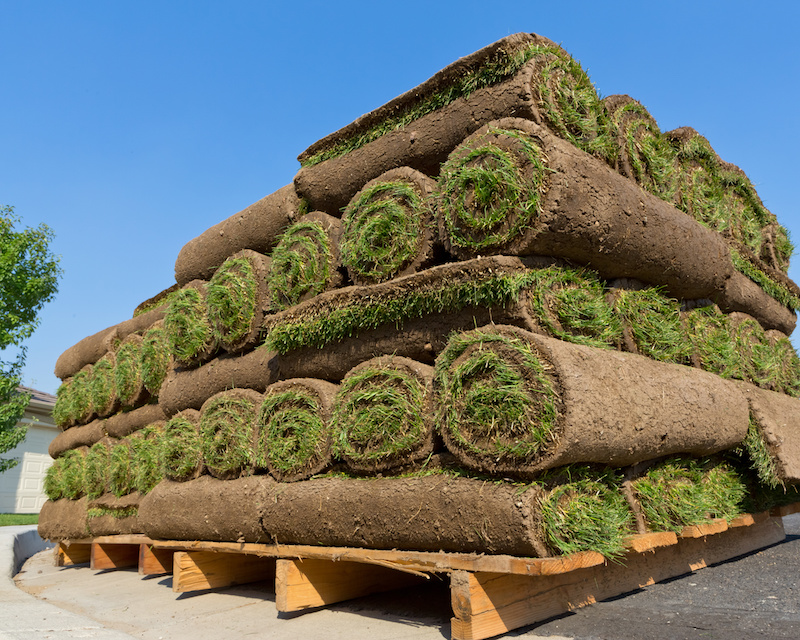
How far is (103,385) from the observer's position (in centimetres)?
791

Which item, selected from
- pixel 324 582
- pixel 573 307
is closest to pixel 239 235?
pixel 324 582

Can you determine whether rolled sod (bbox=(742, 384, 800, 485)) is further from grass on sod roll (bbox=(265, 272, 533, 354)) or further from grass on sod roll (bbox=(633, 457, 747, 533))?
grass on sod roll (bbox=(265, 272, 533, 354))

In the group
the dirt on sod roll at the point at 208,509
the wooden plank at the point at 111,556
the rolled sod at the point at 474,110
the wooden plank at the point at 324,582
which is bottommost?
the wooden plank at the point at 111,556

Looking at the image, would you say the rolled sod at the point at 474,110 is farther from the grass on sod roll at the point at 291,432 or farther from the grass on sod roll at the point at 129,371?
the grass on sod roll at the point at 129,371

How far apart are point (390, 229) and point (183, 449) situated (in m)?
2.83

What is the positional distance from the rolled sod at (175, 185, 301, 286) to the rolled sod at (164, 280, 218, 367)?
31 centimetres

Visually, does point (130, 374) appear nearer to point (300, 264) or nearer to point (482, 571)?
point (300, 264)

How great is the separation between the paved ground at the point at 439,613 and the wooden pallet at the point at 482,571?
0.31 feet

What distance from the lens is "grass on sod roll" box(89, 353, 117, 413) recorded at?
7.82m

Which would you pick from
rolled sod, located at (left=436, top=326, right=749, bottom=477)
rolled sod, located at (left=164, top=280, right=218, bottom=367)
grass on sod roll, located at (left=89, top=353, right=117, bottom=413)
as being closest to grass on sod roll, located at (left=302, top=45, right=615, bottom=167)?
rolled sod, located at (left=436, top=326, right=749, bottom=477)

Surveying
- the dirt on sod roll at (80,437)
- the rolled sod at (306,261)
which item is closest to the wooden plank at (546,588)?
the rolled sod at (306,261)

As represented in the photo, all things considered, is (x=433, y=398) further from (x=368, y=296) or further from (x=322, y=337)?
(x=322, y=337)

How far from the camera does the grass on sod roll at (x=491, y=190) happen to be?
3277 millimetres

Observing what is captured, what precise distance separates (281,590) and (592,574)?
195 centimetres
